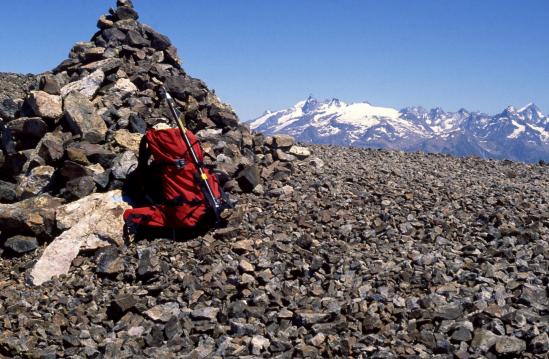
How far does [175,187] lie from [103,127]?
3.95 m

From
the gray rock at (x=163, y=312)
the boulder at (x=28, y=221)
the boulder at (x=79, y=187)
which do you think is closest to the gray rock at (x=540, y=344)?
the gray rock at (x=163, y=312)

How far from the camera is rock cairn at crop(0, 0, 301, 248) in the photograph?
1166cm

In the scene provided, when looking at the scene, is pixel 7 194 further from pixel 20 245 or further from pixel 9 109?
pixel 9 109

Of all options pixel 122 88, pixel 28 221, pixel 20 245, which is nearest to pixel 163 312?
pixel 20 245

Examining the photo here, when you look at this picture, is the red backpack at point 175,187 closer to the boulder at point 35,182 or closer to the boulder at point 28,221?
the boulder at point 28,221

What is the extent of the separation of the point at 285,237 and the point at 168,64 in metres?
10.0

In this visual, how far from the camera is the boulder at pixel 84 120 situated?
13.0m

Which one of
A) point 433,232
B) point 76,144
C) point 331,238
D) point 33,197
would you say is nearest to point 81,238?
point 33,197

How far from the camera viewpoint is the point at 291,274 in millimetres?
8977

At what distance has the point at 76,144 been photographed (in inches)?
492

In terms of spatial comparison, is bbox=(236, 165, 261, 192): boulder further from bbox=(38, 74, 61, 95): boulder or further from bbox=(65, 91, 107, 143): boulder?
bbox=(38, 74, 61, 95): boulder

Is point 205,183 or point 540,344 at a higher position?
point 205,183

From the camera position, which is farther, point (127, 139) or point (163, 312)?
point (127, 139)

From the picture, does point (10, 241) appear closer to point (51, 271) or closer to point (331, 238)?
point (51, 271)
